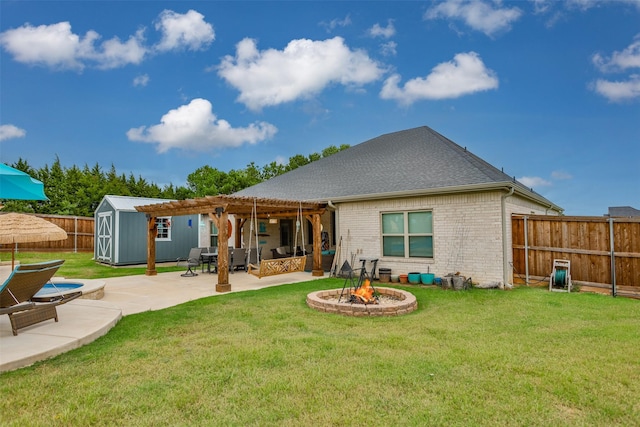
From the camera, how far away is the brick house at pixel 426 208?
8.64 m

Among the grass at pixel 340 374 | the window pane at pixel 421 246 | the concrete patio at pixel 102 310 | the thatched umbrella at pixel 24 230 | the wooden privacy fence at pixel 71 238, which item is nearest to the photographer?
the grass at pixel 340 374

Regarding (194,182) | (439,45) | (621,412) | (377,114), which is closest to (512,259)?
(621,412)

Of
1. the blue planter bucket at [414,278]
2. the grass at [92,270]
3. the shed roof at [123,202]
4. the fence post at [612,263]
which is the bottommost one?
the grass at [92,270]

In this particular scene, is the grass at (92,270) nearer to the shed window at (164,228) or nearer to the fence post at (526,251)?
the shed window at (164,228)

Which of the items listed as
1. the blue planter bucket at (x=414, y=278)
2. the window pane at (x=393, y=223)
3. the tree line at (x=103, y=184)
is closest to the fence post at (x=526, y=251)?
the blue planter bucket at (x=414, y=278)

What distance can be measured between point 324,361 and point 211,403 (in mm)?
1330

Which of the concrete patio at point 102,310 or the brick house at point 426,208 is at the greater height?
the brick house at point 426,208

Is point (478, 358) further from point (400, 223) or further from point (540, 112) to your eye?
point (540, 112)

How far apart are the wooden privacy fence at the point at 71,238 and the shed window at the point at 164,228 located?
302 inches

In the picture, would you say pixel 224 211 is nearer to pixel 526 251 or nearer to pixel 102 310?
pixel 102 310

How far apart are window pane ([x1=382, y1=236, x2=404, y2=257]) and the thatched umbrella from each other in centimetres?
803

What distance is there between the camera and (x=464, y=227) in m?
9.00

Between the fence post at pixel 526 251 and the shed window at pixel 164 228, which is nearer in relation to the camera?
the fence post at pixel 526 251

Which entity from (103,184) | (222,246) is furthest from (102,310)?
(103,184)
